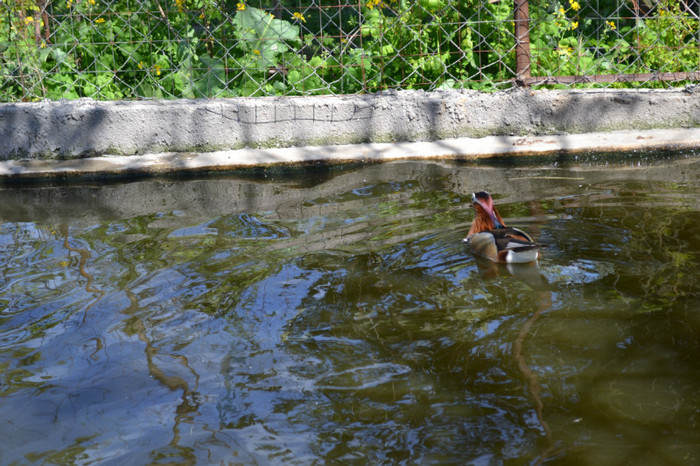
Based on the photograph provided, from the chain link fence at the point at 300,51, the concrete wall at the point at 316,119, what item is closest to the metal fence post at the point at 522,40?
the chain link fence at the point at 300,51

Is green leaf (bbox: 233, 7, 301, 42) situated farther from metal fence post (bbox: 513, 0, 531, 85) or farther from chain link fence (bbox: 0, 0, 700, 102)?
metal fence post (bbox: 513, 0, 531, 85)

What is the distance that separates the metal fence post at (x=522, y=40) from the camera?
7047 mm

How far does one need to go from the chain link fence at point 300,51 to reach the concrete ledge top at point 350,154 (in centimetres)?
68

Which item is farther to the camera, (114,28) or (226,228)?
(114,28)

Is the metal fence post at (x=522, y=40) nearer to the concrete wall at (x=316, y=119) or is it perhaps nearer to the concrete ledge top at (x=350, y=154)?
the concrete wall at (x=316, y=119)

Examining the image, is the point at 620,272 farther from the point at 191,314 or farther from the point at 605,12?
the point at 605,12

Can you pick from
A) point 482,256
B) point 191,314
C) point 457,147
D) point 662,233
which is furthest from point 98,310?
point 457,147

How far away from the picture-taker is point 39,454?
264 cm

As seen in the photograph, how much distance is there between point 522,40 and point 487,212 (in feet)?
10.4

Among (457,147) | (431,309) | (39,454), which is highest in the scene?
(457,147)

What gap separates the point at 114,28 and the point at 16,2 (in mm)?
908

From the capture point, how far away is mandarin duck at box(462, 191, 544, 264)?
13.5ft

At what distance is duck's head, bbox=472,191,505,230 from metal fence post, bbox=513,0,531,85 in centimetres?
294

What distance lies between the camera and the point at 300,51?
7.61 metres
